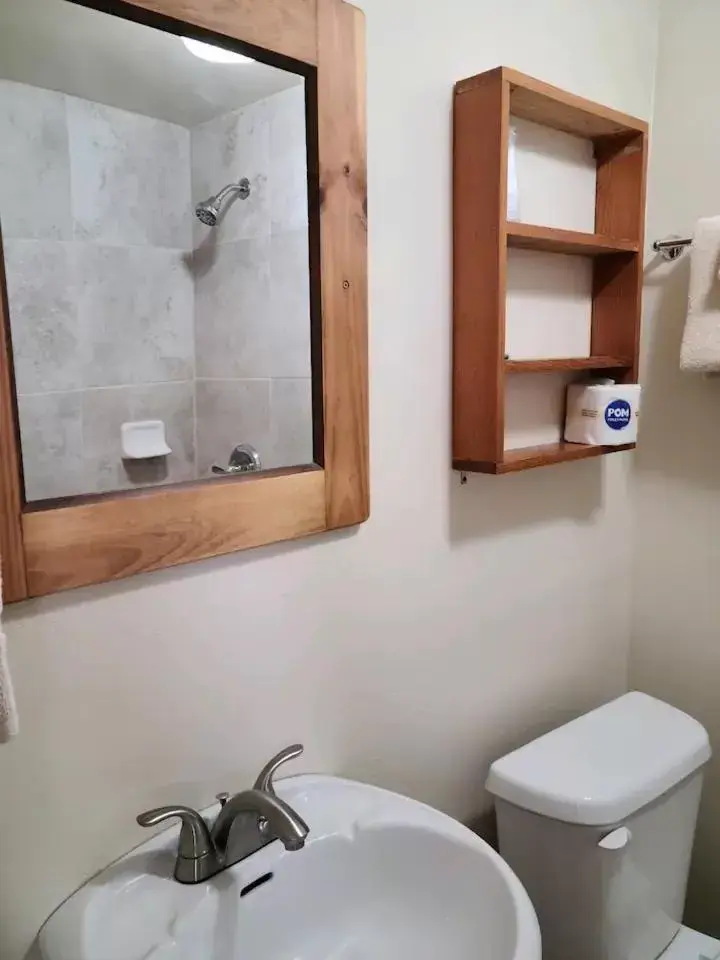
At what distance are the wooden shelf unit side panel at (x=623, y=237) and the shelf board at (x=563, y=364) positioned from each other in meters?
0.05

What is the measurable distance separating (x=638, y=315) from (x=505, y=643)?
0.66m

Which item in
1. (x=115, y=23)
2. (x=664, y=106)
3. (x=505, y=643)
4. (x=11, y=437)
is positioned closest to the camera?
(x=11, y=437)

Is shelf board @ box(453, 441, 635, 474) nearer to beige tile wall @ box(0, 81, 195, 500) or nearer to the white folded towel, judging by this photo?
the white folded towel

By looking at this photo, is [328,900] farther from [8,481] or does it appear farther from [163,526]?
[8,481]

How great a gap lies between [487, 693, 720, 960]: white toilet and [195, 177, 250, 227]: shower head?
3.21ft

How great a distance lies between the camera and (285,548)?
1026mm

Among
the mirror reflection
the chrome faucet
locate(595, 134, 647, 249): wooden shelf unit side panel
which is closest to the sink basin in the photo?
the chrome faucet

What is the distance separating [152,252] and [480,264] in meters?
0.50

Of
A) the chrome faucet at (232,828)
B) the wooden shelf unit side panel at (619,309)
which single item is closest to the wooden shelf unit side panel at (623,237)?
the wooden shelf unit side panel at (619,309)

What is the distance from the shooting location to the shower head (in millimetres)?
1138

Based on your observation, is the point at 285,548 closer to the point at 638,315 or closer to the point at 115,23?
the point at 115,23

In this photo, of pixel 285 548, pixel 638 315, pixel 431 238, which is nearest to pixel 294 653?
pixel 285 548

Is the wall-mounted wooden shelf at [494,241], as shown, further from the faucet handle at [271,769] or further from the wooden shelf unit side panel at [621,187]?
the faucet handle at [271,769]

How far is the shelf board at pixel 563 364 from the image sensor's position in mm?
1205
